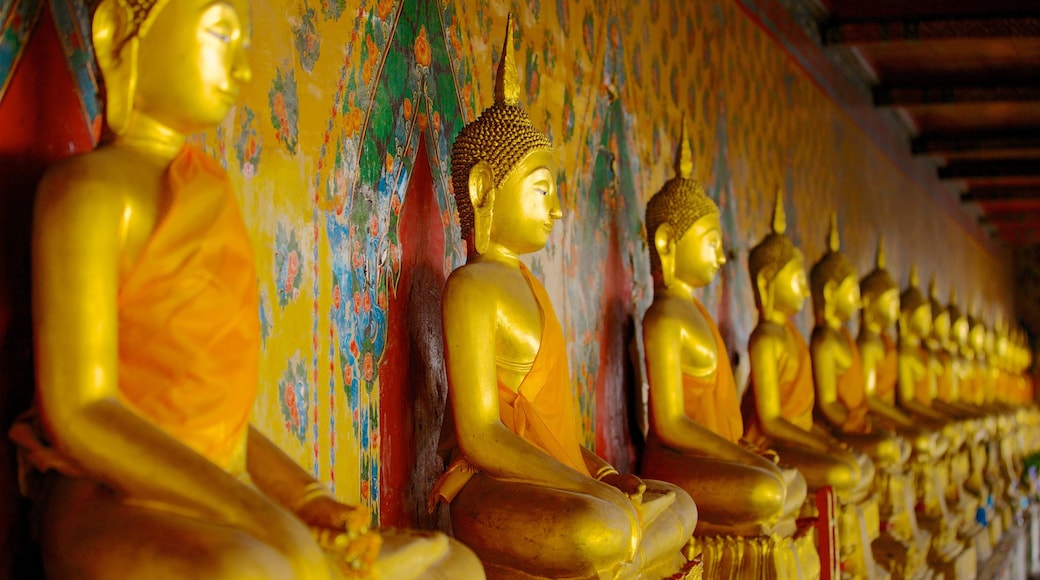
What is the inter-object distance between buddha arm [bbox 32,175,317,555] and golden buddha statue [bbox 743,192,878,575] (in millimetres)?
3478

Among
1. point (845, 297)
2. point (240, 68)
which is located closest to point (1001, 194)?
point (845, 297)

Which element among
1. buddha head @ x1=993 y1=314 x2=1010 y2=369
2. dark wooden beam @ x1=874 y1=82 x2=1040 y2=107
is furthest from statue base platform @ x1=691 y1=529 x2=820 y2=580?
buddha head @ x1=993 y1=314 x2=1010 y2=369

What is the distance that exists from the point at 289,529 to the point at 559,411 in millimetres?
1493

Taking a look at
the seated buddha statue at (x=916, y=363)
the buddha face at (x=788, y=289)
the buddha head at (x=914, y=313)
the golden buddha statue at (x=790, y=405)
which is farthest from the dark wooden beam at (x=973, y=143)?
the buddha face at (x=788, y=289)

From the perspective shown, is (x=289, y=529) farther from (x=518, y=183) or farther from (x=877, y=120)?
(x=877, y=120)

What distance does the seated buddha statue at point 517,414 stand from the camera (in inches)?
115

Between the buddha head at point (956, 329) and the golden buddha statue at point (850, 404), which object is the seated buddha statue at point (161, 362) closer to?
the golden buddha statue at point (850, 404)

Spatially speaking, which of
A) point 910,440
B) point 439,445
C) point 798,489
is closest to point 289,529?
point 439,445

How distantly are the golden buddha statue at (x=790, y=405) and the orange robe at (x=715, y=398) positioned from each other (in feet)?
1.93

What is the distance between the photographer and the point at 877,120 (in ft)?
38.2

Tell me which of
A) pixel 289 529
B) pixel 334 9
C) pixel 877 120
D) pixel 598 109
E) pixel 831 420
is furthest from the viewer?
pixel 877 120

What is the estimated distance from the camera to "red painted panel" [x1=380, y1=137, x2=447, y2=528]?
3373 millimetres

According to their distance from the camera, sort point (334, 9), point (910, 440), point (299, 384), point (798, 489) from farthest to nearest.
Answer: point (910, 440) → point (798, 489) → point (334, 9) → point (299, 384)

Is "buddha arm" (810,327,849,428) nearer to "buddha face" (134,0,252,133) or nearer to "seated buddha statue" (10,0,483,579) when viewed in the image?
"seated buddha statue" (10,0,483,579)
